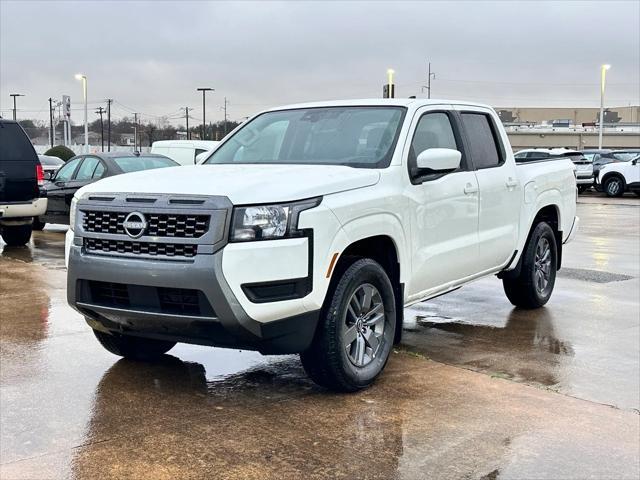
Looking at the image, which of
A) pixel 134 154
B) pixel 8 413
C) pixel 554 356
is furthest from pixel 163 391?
pixel 134 154

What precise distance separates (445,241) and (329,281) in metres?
1.58

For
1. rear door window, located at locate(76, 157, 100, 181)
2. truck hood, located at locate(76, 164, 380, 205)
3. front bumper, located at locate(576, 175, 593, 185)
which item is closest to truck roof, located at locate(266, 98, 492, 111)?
truck hood, located at locate(76, 164, 380, 205)

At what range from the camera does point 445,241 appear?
5844 mm

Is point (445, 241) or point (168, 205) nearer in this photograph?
point (168, 205)

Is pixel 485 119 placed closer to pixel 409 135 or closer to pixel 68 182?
pixel 409 135

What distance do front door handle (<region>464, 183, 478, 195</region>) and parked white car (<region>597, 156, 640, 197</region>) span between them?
26212 mm

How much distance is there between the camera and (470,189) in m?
6.17

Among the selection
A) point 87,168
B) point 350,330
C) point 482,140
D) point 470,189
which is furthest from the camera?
point 87,168

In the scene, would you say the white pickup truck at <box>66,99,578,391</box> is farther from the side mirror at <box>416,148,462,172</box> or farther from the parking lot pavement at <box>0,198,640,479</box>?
the parking lot pavement at <box>0,198,640,479</box>

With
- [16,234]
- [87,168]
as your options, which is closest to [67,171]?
[87,168]

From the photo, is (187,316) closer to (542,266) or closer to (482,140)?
(482,140)

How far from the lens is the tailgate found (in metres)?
11.7

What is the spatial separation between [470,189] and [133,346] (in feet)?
9.65

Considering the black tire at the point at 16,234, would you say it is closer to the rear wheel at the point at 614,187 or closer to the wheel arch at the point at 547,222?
the wheel arch at the point at 547,222
